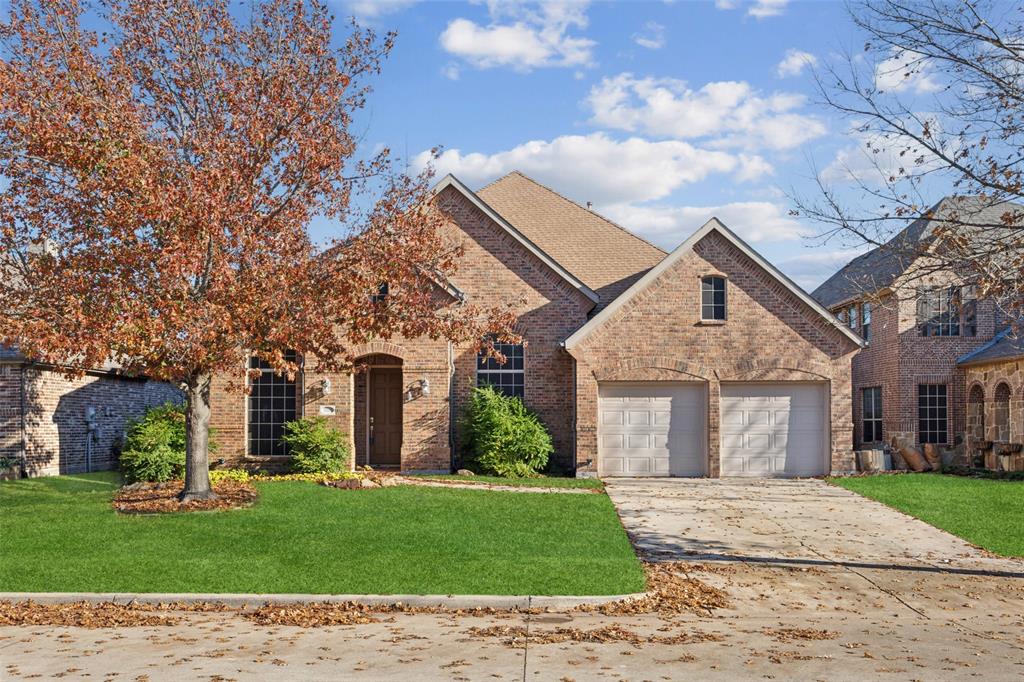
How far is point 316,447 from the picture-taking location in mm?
21547

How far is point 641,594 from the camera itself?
10500 mm

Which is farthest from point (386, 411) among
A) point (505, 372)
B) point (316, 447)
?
point (505, 372)

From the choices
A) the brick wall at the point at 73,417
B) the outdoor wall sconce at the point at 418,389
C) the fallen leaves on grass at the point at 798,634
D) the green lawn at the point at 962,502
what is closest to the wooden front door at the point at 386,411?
the outdoor wall sconce at the point at 418,389

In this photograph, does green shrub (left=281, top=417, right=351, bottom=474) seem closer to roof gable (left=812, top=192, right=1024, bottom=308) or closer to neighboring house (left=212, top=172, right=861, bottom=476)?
neighboring house (left=212, top=172, right=861, bottom=476)

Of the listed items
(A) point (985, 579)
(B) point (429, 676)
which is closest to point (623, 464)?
(A) point (985, 579)

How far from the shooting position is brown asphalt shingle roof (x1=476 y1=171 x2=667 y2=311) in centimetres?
2784

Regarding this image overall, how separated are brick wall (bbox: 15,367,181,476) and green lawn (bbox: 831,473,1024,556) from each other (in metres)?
16.0

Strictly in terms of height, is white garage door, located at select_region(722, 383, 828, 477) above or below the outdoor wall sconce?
below

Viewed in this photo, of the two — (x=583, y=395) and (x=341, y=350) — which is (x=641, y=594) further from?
(x=583, y=395)

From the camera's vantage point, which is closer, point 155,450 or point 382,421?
point 155,450

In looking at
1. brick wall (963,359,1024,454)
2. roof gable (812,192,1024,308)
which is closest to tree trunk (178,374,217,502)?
roof gable (812,192,1024,308)

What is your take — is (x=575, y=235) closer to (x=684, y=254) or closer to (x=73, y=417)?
(x=684, y=254)

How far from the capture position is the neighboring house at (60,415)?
22078mm

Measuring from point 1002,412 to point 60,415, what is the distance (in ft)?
77.3
